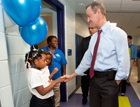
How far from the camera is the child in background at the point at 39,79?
1.45 meters

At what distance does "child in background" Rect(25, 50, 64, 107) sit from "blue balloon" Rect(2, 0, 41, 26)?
1.62ft

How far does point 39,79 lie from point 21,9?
714 millimetres

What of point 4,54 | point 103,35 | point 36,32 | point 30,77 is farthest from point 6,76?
point 103,35

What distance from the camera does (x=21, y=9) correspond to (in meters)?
1.05

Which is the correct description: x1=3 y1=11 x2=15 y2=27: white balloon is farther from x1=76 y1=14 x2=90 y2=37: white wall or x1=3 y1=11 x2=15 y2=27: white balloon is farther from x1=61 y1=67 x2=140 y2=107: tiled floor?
x1=76 y1=14 x2=90 y2=37: white wall

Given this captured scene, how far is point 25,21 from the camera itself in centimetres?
112

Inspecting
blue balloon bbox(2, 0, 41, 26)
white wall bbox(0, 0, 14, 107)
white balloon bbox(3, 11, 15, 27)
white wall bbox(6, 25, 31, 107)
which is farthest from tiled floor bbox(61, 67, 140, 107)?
blue balloon bbox(2, 0, 41, 26)

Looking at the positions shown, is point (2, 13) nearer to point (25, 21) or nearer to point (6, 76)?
point (25, 21)

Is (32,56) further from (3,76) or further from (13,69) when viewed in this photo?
(3,76)

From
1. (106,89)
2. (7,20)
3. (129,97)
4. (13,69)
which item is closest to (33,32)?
(7,20)

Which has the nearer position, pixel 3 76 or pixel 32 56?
pixel 3 76

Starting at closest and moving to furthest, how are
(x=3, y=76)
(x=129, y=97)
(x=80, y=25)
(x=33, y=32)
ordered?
(x=3, y=76), (x=33, y=32), (x=129, y=97), (x=80, y=25)

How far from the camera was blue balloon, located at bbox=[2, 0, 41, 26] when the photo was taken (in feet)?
3.40

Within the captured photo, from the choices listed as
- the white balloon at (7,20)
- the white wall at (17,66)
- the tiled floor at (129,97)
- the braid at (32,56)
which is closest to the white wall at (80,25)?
the tiled floor at (129,97)
